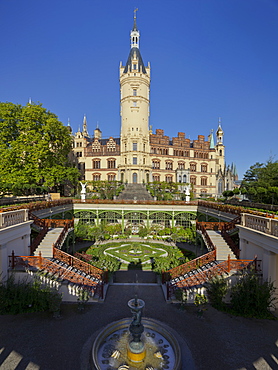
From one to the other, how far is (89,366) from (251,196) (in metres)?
30.5

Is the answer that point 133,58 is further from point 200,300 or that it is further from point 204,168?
point 200,300

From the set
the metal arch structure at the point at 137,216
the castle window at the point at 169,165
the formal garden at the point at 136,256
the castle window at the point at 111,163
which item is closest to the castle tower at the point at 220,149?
the castle window at the point at 169,165

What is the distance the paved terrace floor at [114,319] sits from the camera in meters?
7.60

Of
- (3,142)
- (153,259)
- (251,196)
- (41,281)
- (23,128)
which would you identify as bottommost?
(153,259)

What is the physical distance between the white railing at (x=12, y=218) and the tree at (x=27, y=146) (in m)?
17.7

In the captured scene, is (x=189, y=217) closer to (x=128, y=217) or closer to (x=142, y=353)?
(x=128, y=217)

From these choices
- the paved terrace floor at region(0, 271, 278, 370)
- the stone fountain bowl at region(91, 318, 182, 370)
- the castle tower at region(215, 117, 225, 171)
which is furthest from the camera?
the castle tower at region(215, 117, 225, 171)

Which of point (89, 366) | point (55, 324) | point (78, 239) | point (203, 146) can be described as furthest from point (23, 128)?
point (203, 146)

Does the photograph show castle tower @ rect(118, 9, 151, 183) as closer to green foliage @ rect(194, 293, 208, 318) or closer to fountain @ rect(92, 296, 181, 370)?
green foliage @ rect(194, 293, 208, 318)

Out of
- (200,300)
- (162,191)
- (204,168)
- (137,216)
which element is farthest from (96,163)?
(200,300)

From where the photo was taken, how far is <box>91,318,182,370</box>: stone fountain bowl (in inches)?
287

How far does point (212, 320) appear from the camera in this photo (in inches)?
404

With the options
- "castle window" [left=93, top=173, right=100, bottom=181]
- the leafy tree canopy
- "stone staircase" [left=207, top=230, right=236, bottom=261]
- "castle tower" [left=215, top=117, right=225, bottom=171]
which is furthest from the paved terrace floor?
"castle tower" [left=215, top=117, right=225, bottom=171]

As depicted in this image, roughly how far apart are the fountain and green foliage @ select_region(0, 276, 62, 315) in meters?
3.39
